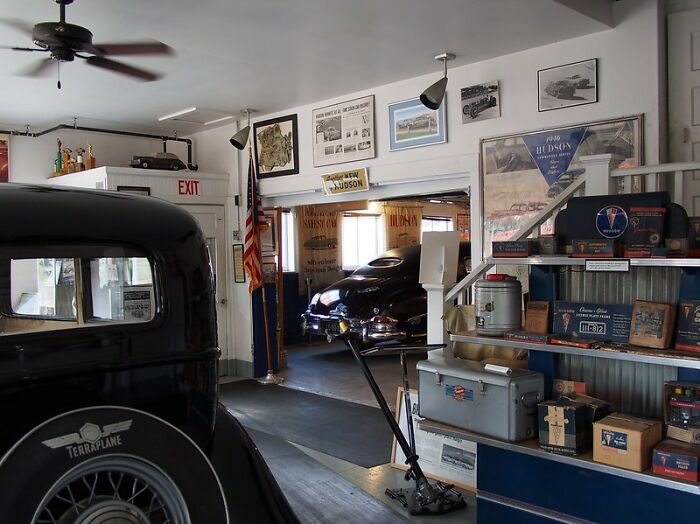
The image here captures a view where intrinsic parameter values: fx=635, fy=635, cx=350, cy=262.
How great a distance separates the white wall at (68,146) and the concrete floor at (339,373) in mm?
3311

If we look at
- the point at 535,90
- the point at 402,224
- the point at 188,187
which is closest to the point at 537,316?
the point at 535,90

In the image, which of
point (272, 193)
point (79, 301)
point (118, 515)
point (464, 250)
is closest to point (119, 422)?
point (118, 515)

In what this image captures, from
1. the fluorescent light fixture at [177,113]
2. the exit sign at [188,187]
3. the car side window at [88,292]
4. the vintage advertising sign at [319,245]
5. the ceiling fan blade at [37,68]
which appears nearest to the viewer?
the car side window at [88,292]

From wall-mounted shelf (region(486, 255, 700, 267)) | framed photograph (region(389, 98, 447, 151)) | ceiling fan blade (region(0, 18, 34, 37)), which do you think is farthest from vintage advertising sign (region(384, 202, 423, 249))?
wall-mounted shelf (region(486, 255, 700, 267))

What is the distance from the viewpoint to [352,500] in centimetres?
410

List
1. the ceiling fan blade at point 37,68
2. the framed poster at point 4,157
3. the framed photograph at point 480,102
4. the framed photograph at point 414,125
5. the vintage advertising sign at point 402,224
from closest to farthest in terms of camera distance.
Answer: the ceiling fan blade at point 37,68, the framed photograph at point 480,102, the framed photograph at point 414,125, the framed poster at point 4,157, the vintage advertising sign at point 402,224

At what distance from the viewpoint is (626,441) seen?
291 cm

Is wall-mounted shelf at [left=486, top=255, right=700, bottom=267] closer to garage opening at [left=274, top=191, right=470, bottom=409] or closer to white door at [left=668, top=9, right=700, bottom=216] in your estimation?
white door at [left=668, top=9, right=700, bottom=216]

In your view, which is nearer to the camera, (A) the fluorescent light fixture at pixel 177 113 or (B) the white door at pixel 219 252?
(A) the fluorescent light fixture at pixel 177 113

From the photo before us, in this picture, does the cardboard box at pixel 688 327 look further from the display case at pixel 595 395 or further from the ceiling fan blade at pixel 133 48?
the ceiling fan blade at pixel 133 48

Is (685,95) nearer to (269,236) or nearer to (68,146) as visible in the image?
(269,236)

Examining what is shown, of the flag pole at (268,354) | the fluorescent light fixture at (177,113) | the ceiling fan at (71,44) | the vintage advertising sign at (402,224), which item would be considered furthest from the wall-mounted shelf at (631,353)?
the vintage advertising sign at (402,224)

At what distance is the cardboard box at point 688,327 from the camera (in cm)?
294

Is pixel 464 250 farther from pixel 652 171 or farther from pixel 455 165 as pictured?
pixel 652 171
